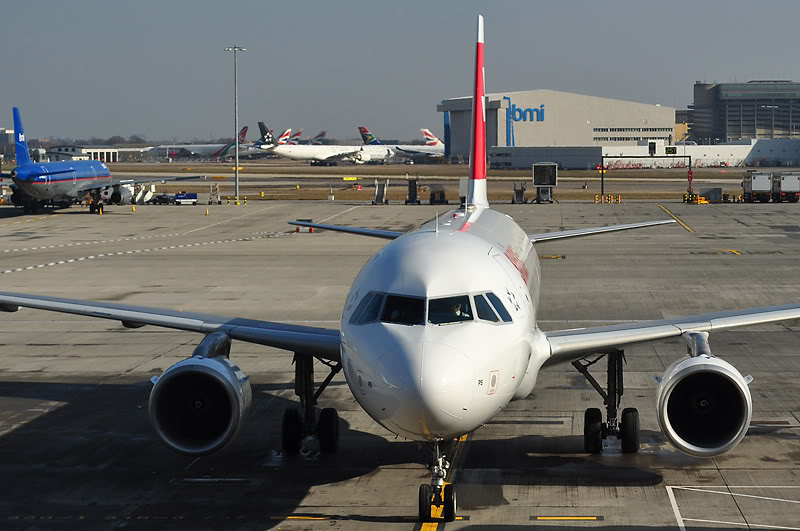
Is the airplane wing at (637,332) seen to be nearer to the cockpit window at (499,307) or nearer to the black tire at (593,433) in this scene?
the black tire at (593,433)

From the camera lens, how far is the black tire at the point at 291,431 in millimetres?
16578

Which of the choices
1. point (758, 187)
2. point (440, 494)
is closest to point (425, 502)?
point (440, 494)

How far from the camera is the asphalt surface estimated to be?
1407 centimetres

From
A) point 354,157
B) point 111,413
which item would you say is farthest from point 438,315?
point 354,157

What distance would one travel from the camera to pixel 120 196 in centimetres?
7762

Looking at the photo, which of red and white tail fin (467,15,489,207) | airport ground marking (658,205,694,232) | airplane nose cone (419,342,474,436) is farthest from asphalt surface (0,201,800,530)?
airport ground marking (658,205,694,232)

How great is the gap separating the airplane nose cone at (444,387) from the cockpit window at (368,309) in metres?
1.11

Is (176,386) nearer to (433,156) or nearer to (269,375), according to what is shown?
(269,375)

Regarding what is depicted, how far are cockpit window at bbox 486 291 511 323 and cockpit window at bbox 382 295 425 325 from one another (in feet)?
3.60

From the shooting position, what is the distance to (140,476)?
52.0ft

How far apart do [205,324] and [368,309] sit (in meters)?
4.94

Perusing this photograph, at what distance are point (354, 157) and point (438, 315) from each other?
177 meters

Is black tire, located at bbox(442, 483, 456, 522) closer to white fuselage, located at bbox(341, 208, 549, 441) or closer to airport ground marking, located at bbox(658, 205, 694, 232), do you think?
white fuselage, located at bbox(341, 208, 549, 441)

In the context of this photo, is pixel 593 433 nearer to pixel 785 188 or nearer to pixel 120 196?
pixel 120 196
